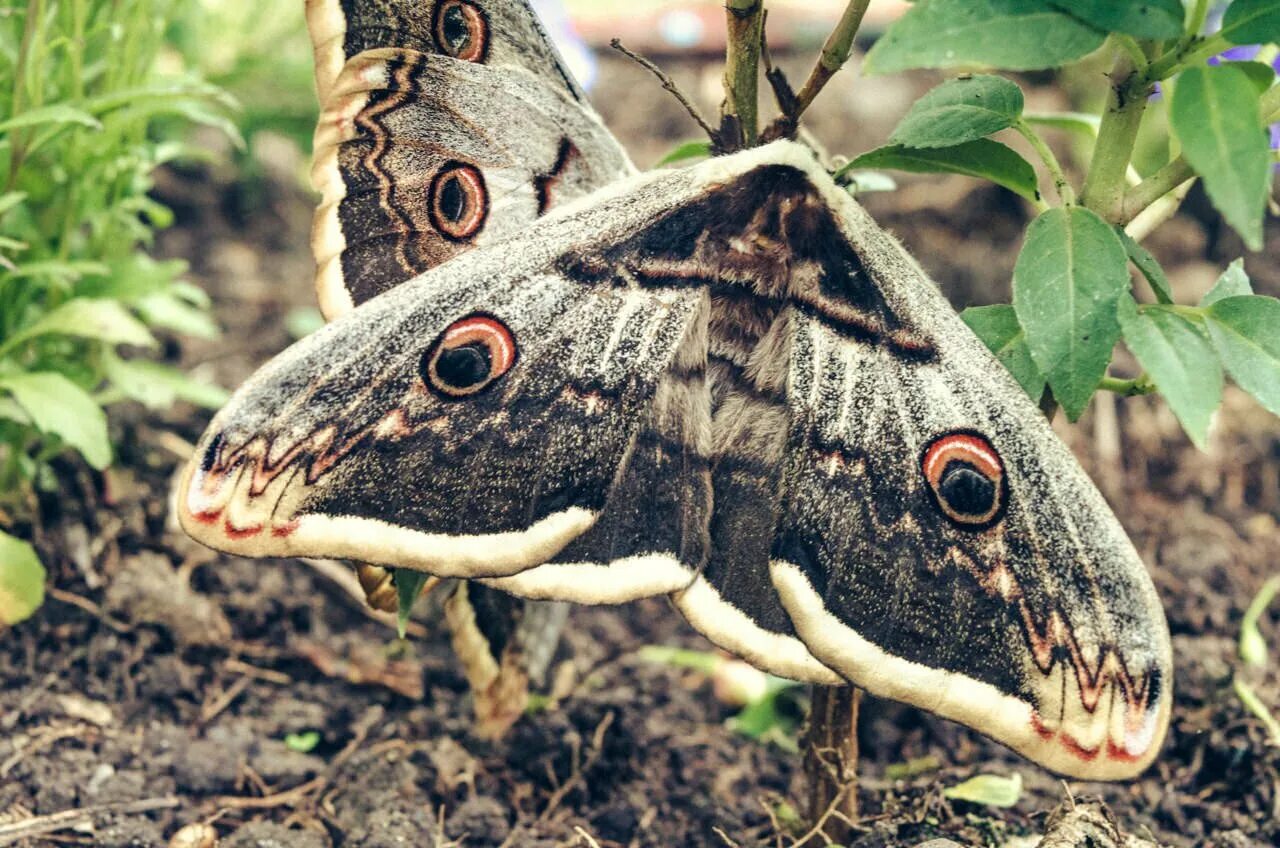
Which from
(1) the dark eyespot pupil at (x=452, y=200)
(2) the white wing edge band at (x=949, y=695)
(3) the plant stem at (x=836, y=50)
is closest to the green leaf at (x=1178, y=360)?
(2) the white wing edge band at (x=949, y=695)

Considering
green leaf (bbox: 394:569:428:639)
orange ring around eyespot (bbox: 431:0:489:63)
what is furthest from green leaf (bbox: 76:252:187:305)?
green leaf (bbox: 394:569:428:639)

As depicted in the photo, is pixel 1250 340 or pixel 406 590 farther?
pixel 406 590

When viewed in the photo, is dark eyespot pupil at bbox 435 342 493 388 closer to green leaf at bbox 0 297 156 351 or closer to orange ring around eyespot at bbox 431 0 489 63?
orange ring around eyespot at bbox 431 0 489 63

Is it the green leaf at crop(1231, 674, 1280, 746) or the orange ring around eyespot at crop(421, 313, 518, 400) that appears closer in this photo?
the orange ring around eyespot at crop(421, 313, 518, 400)

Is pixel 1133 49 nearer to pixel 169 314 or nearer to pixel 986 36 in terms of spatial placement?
pixel 986 36

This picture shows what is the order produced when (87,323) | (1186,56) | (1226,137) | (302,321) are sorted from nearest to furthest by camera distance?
(1226,137) → (1186,56) → (87,323) → (302,321)

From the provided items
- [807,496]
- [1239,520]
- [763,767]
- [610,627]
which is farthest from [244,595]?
[1239,520]

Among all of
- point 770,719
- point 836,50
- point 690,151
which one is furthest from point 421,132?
point 770,719
